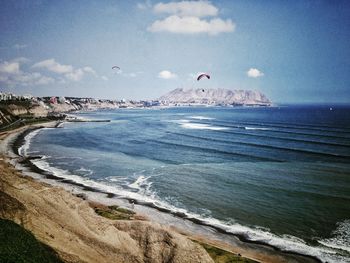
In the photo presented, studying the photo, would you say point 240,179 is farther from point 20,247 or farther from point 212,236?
point 20,247

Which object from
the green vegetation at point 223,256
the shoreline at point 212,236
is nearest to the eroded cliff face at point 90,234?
the green vegetation at point 223,256

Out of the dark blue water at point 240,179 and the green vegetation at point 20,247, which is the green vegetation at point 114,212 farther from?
the green vegetation at point 20,247

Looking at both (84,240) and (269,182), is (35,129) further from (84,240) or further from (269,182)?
(84,240)

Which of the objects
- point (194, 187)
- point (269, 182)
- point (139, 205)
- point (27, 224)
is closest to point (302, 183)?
point (269, 182)

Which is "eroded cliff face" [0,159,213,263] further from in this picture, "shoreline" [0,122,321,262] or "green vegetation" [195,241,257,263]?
"shoreline" [0,122,321,262]

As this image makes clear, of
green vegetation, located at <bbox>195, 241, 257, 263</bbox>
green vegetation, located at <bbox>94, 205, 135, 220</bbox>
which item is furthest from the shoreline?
green vegetation, located at <bbox>94, 205, 135, 220</bbox>

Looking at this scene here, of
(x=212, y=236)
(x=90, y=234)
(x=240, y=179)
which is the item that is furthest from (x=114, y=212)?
(x=240, y=179)
